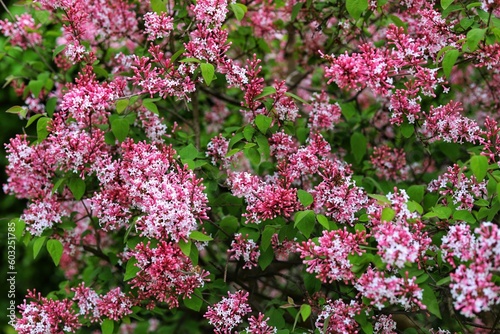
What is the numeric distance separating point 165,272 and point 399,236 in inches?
35.0

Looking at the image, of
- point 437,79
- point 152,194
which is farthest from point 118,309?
point 437,79

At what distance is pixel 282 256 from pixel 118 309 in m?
0.78

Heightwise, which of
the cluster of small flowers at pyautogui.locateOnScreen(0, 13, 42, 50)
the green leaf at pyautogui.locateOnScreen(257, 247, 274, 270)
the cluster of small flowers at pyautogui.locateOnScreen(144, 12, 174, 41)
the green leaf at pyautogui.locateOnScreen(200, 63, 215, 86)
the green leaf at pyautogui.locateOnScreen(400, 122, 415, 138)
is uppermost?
the cluster of small flowers at pyautogui.locateOnScreen(0, 13, 42, 50)

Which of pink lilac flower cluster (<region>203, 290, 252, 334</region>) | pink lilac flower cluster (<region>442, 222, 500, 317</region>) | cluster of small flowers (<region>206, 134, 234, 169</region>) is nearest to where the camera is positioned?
pink lilac flower cluster (<region>442, 222, 500, 317</region>)

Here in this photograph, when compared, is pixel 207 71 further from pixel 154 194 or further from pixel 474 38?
pixel 474 38

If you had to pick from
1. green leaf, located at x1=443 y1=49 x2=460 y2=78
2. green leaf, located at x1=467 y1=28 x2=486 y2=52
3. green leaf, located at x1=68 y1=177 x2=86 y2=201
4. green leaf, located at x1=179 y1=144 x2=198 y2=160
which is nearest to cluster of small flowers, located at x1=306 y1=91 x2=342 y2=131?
green leaf, located at x1=179 y1=144 x2=198 y2=160

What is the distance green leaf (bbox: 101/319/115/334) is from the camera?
2.64 meters

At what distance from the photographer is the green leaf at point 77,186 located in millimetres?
2709

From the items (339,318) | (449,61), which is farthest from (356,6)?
(339,318)

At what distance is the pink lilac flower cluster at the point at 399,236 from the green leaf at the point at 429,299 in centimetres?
11

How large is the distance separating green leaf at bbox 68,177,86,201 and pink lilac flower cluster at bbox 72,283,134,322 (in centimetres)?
43

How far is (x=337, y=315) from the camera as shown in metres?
2.32

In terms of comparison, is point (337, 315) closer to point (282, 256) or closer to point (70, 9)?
point (282, 256)

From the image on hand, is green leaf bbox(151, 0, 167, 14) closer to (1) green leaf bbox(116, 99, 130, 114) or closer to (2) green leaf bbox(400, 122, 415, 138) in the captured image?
(1) green leaf bbox(116, 99, 130, 114)
